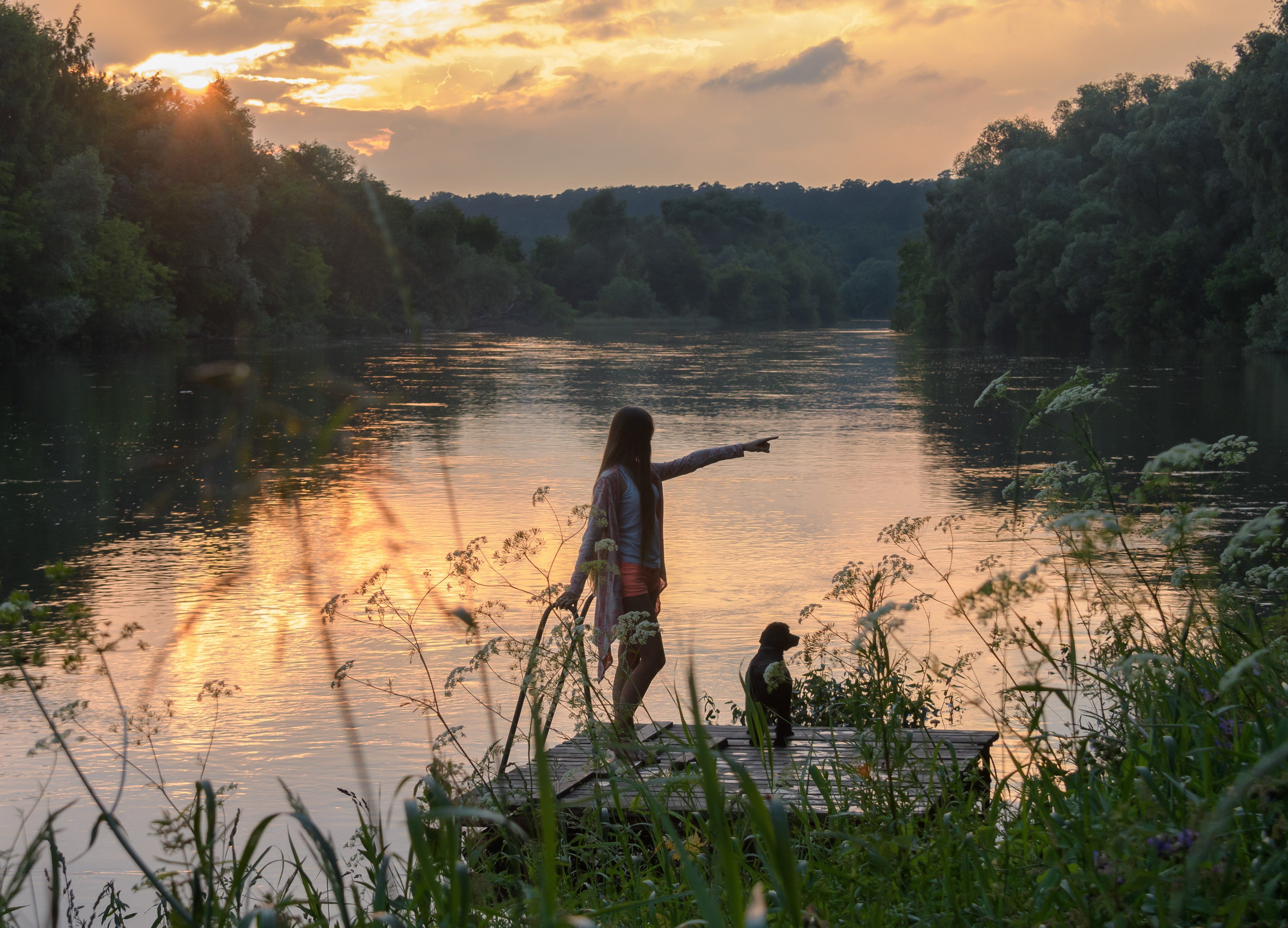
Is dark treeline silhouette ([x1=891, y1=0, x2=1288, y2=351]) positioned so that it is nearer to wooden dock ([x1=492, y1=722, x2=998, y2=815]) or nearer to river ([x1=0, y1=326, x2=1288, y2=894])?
river ([x1=0, y1=326, x2=1288, y2=894])

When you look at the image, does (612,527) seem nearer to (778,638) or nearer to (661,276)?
(778,638)

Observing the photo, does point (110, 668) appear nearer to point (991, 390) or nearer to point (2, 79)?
point (991, 390)

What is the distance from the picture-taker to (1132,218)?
57.8 metres

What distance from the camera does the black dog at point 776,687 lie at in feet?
17.2

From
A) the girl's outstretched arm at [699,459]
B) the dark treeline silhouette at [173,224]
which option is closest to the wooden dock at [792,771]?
the girl's outstretched arm at [699,459]

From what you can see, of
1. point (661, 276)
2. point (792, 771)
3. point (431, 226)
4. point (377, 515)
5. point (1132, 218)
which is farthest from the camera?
point (661, 276)

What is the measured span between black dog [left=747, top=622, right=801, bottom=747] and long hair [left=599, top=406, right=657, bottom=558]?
0.78 metres

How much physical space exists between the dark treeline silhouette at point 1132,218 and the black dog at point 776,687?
3993 cm

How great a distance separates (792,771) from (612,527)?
1967 millimetres

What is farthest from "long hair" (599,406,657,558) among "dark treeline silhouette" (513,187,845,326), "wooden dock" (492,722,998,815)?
"dark treeline silhouette" (513,187,845,326)

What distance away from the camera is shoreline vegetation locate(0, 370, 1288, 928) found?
7.18 ft

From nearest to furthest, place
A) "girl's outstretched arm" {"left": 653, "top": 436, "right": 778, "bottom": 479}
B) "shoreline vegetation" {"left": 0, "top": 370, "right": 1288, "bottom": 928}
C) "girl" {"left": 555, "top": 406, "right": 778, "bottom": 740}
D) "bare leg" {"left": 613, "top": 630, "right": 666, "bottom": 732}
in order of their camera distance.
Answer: "shoreline vegetation" {"left": 0, "top": 370, "right": 1288, "bottom": 928} → "bare leg" {"left": 613, "top": 630, "right": 666, "bottom": 732} → "girl" {"left": 555, "top": 406, "right": 778, "bottom": 740} → "girl's outstretched arm" {"left": 653, "top": 436, "right": 778, "bottom": 479}

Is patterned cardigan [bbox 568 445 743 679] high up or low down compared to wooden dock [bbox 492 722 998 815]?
up

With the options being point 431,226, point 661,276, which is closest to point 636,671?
point 431,226
